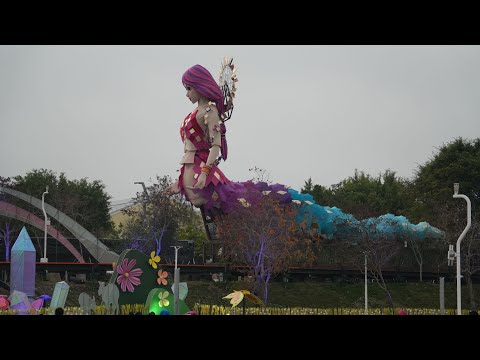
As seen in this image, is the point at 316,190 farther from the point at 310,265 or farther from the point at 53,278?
the point at 53,278

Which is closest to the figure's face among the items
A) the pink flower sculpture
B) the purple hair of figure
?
the purple hair of figure

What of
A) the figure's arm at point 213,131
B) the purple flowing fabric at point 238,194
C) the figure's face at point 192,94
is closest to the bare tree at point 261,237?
the purple flowing fabric at point 238,194

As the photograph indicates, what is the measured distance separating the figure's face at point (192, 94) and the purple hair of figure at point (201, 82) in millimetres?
185

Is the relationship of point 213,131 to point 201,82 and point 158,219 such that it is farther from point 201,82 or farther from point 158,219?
point 158,219

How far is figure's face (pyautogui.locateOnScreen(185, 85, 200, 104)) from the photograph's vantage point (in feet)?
130

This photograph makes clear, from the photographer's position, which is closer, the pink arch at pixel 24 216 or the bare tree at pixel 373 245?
the bare tree at pixel 373 245

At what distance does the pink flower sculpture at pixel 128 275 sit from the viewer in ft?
80.3

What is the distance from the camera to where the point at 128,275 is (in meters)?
24.7

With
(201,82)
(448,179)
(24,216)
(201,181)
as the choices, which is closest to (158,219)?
(24,216)

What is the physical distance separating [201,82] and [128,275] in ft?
53.9

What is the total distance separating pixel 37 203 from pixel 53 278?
7.88 meters

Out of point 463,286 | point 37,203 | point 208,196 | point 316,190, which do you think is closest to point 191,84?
point 208,196

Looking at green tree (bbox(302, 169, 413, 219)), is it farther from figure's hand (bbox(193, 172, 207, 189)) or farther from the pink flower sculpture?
the pink flower sculpture

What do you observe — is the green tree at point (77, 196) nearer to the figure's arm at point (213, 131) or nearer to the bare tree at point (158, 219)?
the bare tree at point (158, 219)
